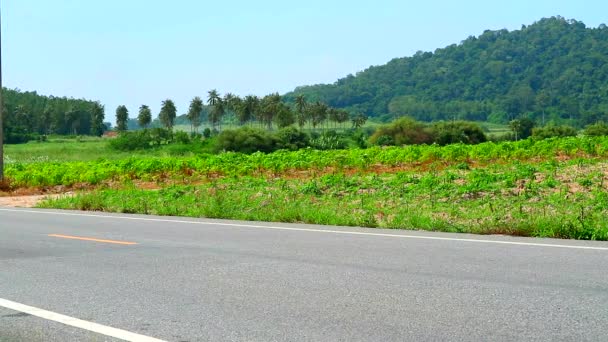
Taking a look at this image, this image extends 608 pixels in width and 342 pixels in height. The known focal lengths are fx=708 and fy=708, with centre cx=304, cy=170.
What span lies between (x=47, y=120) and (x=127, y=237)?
156949 millimetres

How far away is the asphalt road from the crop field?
1610 mm

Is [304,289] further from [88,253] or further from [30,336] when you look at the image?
[88,253]

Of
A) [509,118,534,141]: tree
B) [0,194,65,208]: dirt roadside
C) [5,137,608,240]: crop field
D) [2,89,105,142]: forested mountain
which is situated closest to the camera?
[5,137,608,240]: crop field

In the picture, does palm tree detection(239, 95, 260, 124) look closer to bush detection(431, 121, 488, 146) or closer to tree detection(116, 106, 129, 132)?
tree detection(116, 106, 129, 132)

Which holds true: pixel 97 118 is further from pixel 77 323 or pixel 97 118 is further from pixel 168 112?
pixel 77 323

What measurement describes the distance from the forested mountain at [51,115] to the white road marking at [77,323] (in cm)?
14151

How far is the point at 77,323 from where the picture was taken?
565cm

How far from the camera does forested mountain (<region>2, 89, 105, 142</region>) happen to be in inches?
5876

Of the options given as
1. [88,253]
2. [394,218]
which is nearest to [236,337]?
[88,253]

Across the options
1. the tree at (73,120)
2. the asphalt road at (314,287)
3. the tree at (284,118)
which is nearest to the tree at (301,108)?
the tree at (284,118)

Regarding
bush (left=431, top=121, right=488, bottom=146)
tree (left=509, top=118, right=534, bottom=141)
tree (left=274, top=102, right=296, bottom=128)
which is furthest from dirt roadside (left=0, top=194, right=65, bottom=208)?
tree (left=274, top=102, right=296, bottom=128)

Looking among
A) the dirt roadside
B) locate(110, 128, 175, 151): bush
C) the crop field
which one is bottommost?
locate(110, 128, 175, 151): bush

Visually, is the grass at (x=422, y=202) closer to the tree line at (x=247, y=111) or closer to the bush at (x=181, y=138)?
the bush at (x=181, y=138)

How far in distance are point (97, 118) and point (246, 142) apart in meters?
98.7
